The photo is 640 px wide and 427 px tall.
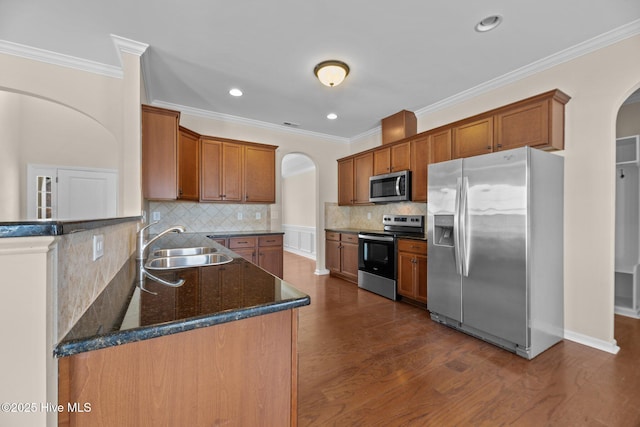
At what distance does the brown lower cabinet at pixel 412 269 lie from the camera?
3432 millimetres

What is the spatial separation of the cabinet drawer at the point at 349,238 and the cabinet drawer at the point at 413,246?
3.21 ft

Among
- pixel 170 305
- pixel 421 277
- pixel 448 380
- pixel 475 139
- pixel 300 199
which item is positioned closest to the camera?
pixel 170 305

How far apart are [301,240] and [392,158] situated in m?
4.43

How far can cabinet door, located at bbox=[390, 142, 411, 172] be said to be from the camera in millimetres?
3967

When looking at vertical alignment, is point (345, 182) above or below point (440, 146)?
below

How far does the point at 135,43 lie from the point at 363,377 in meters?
3.45

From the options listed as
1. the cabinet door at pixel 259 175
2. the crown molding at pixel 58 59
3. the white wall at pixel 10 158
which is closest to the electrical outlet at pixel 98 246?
the crown molding at pixel 58 59

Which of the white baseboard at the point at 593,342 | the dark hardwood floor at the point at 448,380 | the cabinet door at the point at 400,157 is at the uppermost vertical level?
the cabinet door at the point at 400,157

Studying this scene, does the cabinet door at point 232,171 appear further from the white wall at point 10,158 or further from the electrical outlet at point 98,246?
the electrical outlet at point 98,246

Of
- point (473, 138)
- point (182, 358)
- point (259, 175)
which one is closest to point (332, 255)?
point (259, 175)

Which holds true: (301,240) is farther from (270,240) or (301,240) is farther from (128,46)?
(128,46)

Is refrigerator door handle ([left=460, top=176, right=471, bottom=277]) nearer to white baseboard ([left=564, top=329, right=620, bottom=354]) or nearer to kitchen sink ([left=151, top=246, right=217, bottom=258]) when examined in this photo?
white baseboard ([left=564, top=329, right=620, bottom=354])

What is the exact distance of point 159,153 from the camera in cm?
300


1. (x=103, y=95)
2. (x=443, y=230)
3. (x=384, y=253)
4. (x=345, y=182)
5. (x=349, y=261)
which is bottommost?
(x=349, y=261)
